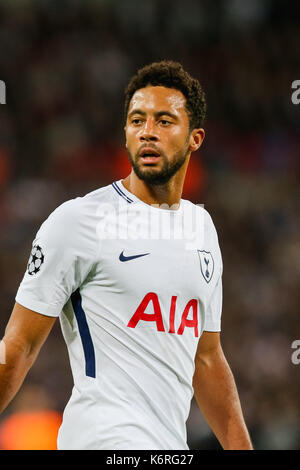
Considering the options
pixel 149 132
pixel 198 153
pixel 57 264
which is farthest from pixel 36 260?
pixel 198 153

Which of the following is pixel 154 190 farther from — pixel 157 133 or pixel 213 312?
pixel 213 312

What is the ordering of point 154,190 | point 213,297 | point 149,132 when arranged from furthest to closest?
point 213,297 < point 154,190 < point 149,132

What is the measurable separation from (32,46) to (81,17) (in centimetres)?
104

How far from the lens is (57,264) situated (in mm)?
3002

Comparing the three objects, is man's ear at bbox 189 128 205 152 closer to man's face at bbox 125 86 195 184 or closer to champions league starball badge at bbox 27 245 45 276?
man's face at bbox 125 86 195 184

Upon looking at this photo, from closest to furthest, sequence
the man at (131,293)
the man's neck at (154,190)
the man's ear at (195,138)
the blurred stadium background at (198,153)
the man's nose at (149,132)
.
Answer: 1. the man at (131,293)
2. the man's nose at (149,132)
3. the man's neck at (154,190)
4. the man's ear at (195,138)
5. the blurred stadium background at (198,153)

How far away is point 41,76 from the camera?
1205 centimetres

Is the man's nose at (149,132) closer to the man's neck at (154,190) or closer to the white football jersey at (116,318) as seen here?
the man's neck at (154,190)

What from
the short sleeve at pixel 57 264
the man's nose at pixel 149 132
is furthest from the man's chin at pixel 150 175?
the short sleeve at pixel 57 264

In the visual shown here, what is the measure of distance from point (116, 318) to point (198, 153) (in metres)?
8.36

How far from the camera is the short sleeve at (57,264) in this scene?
2996 millimetres

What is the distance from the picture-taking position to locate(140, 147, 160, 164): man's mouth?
3.24 meters
